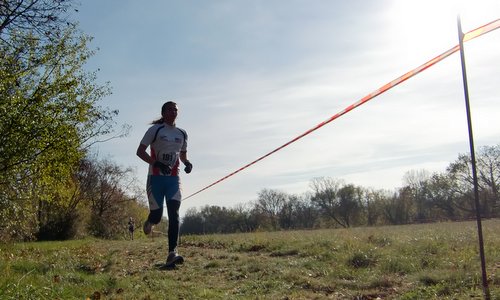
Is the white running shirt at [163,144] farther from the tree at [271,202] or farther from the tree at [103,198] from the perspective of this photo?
the tree at [271,202]

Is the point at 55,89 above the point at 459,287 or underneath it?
above


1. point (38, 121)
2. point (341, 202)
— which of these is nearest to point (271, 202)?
point (341, 202)

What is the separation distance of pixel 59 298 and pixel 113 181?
52589 millimetres

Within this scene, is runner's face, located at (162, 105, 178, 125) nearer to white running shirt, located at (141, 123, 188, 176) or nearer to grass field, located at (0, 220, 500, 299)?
white running shirt, located at (141, 123, 188, 176)

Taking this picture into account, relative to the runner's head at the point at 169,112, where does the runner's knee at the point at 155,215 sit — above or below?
below

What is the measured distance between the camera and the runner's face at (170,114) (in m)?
6.33

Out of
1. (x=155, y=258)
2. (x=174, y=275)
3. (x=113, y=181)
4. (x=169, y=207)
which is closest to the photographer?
(x=174, y=275)

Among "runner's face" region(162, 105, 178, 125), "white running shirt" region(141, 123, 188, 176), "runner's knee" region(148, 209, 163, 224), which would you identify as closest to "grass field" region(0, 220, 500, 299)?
"runner's knee" region(148, 209, 163, 224)

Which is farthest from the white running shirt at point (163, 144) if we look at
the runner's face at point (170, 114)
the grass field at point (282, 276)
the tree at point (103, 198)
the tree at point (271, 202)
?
the tree at point (271, 202)

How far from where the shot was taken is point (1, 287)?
3799 mm

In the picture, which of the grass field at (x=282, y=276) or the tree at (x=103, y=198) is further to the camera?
the tree at (x=103, y=198)

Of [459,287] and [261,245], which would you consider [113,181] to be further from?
[459,287]

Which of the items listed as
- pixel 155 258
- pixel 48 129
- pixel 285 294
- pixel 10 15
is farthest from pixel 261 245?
pixel 48 129

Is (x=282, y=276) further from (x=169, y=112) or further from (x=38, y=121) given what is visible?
(x=38, y=121)
